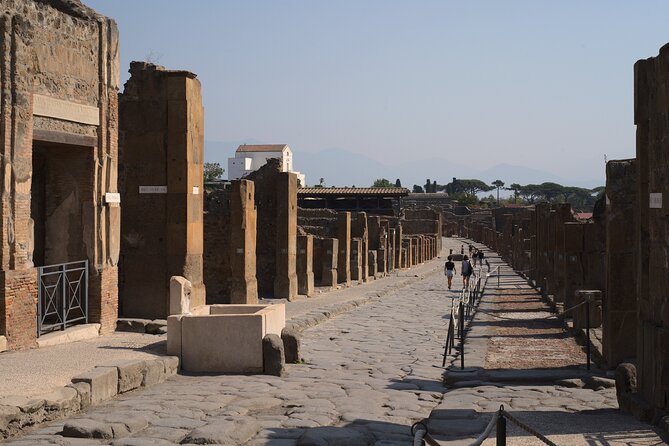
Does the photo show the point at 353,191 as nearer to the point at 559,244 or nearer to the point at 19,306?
the point at 559,244

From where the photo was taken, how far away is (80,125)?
13.4 m

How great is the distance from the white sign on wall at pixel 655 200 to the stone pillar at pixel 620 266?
2.83m

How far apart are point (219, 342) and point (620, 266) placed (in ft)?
17.3

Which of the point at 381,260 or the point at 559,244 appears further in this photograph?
the point at 381,260

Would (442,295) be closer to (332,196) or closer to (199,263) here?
(199,263)

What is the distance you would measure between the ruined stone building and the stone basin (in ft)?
7.19

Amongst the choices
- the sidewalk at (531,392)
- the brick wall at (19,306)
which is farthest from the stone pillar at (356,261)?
the brick wall at (19,306)

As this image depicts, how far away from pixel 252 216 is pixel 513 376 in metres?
9.89

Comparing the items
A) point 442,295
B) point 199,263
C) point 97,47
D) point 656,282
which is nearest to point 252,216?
point 199,263

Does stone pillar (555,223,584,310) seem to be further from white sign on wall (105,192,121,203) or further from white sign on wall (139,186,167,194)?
white sign on wall (105,192,121,203)

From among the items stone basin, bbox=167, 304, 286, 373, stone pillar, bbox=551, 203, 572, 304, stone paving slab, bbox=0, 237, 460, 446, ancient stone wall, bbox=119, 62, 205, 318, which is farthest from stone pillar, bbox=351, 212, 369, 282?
stone basin, bbox=167, 304, 286, 373

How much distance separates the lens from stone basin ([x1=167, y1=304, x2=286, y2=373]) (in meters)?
11.0

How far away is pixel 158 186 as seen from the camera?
15.5 meters

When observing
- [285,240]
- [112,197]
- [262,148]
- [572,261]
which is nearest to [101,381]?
[112,197]
